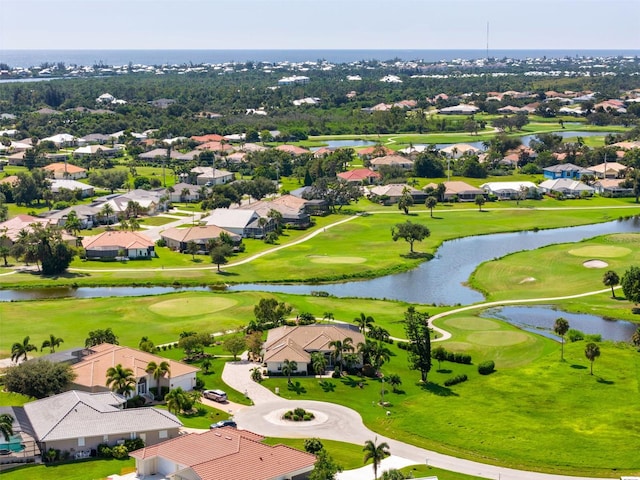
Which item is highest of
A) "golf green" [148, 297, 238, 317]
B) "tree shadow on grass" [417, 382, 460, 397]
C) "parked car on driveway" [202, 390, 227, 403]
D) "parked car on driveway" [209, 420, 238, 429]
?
"parked car on driveway" [209, 420, 238, 429]

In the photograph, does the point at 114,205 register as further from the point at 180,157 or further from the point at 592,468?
the point at 592,468

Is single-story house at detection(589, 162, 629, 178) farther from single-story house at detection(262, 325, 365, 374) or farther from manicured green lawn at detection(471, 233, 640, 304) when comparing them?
single-story house at detection(262, 325, 365, 374)

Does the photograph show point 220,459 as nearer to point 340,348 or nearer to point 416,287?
point 340,348

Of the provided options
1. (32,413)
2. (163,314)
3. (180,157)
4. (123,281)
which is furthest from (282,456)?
(180,157)

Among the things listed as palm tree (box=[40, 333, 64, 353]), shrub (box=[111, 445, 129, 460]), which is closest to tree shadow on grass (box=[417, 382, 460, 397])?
shrub (box=[111, 445, 129, 460])

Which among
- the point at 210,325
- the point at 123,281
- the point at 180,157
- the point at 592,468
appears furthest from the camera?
the point at 180,157

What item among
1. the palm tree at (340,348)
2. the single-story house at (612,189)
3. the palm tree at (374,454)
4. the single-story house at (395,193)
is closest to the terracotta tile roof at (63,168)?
the single-story house at (395,193)
